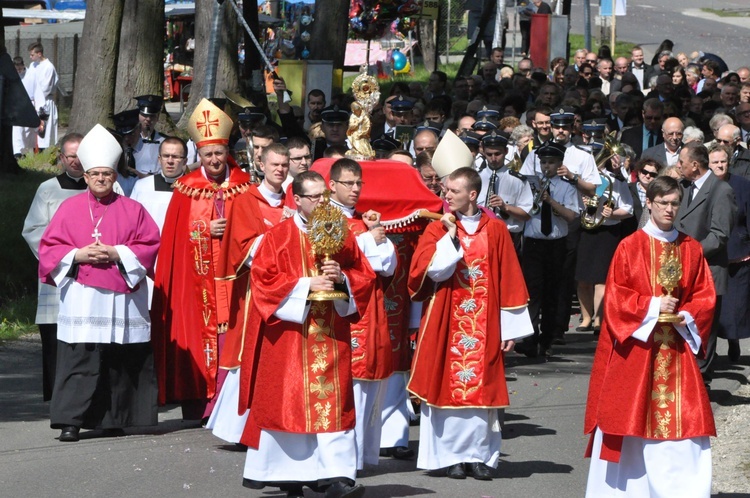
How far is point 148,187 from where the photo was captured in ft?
34.0

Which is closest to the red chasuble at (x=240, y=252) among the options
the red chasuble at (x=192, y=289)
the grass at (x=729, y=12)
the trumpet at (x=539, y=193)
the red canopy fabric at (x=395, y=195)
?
the red canopy fabric at (x=395, y=195)

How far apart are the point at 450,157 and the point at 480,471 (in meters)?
2.03

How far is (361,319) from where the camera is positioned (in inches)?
343

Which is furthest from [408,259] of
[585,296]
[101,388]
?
[585,296]

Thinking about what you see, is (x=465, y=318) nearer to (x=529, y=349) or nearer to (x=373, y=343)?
(x=373, y=343)

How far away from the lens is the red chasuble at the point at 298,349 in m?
7.61

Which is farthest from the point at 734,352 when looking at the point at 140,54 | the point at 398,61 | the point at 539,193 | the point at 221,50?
the point at 398,61

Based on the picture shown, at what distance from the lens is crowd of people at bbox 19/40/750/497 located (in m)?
7.60

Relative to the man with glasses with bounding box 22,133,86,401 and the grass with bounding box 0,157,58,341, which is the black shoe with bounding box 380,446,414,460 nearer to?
the man with glasses with bounding box 22,133,86,401

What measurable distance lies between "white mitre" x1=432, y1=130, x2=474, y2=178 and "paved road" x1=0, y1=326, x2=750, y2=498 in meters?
1.79

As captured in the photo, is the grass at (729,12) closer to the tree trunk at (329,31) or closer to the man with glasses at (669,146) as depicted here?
the tree trunk at (329,31)

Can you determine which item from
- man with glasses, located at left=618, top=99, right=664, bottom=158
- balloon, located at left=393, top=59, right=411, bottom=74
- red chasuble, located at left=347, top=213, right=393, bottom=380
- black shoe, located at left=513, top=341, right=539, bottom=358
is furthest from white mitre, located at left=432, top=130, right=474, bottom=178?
balloon, located at left=393, top=59, right=411, bottom=74

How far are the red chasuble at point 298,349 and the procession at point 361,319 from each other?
0.5 inches

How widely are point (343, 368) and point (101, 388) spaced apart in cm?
236
